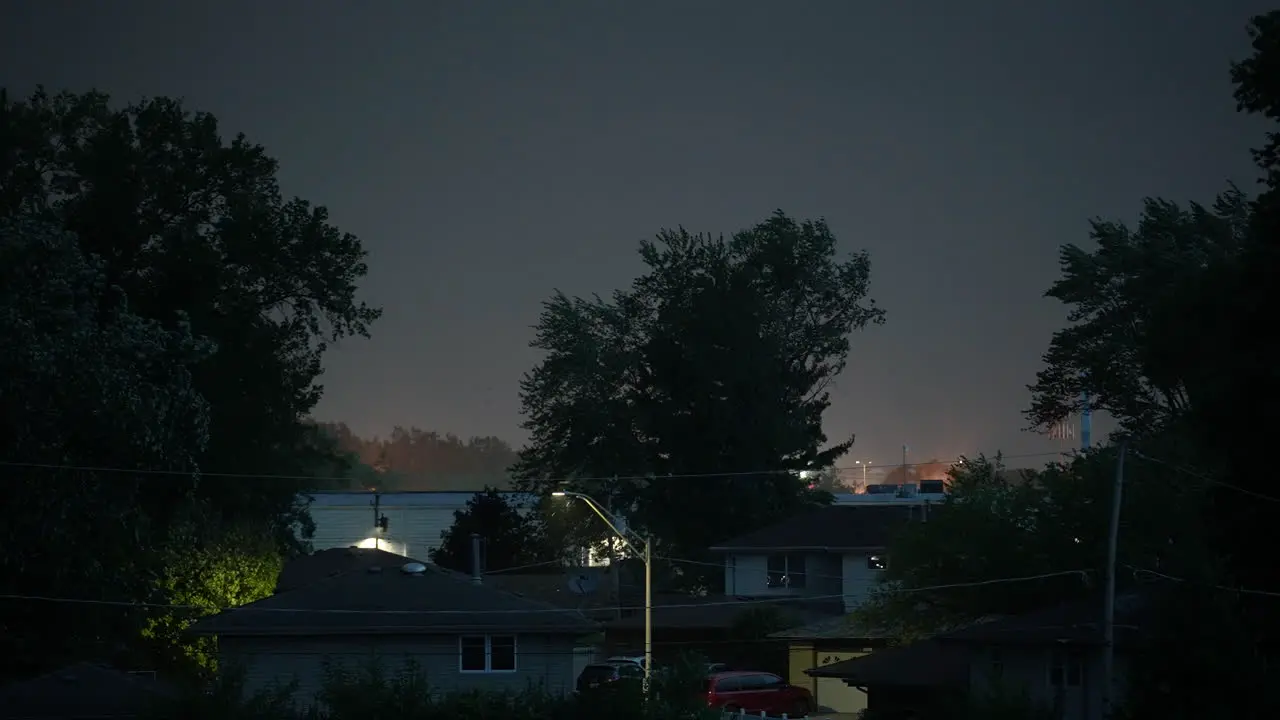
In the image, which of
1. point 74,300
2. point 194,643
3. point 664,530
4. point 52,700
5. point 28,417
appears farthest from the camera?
point 664,530

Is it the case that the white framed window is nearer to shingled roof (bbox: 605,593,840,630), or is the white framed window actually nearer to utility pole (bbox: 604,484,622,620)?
shingled roof (bbox: 605,593,840,630)

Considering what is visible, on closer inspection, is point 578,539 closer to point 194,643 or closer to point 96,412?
point 194,643

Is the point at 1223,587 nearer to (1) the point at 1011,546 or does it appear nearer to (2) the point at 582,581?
(1) the point at 1011,546

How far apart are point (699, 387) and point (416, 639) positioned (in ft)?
161

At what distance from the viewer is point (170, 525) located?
54.9 m

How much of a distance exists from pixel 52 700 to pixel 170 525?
1774 centimetres

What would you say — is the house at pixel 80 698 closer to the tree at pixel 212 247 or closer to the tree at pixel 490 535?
the tree at pixel 212 247

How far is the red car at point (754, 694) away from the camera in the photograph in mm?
54594

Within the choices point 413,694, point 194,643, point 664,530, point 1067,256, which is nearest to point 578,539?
point 664,530

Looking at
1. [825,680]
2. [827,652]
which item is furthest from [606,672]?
[825,680]

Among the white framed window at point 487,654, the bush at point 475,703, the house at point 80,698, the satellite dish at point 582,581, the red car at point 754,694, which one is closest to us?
the house at point 80,698

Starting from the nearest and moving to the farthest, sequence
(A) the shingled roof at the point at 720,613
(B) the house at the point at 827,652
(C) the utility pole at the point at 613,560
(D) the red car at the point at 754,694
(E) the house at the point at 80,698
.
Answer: (E) the house at the point at 80,698, (D) the red car at the point at 754,694, (B) the house at the point at 827,652, (A) the shingled roof at the point at 720,613, (C) the utility pole at the point at 613,560

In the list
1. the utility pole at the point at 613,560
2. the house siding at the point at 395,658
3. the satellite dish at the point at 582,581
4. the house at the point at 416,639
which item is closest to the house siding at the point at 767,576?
the utility pole at the point at 613,560

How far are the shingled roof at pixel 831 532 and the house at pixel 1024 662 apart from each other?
23.1 m
